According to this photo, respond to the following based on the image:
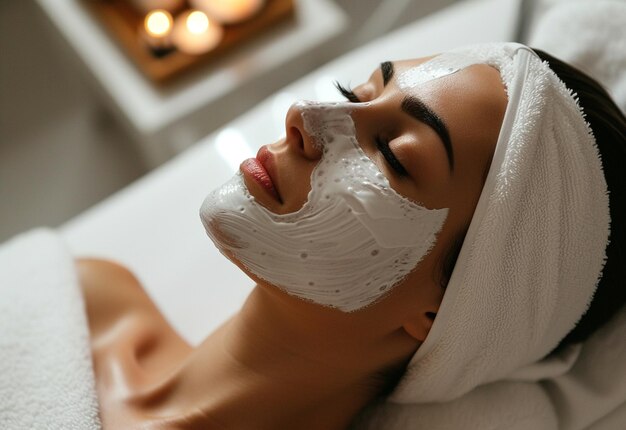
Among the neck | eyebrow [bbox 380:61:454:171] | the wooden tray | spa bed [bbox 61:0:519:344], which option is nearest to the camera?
eyebrow [bbox 380:61:454:171]

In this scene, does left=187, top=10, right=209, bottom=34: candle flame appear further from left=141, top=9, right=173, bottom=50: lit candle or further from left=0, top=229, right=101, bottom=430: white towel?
left=0, top=229, right=101, bottom=430: white towel

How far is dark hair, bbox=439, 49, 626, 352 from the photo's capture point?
827 mm

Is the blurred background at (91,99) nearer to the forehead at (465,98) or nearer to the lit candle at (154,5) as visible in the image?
the lit candle at (154,5)

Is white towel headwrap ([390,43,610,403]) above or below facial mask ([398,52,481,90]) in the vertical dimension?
below

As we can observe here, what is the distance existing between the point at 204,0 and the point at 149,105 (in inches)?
12.0

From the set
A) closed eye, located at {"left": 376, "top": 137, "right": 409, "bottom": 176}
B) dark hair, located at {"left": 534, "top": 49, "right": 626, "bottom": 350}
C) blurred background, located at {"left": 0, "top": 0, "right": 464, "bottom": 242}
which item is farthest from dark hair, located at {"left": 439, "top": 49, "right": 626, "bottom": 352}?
blurred background, located at {"left": 0, "top": 0, "right": 464, "bottom": 242}

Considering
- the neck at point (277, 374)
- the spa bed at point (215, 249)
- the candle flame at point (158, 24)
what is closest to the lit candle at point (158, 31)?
the candle flame at point (158, 24)

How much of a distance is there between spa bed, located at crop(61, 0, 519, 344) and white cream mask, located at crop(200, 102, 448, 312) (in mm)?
423

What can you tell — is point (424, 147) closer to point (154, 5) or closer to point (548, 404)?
point (548, 404)

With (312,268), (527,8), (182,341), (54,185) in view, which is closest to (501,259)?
(312,268)

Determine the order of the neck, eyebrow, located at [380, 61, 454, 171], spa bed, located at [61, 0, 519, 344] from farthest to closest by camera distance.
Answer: spa bed, located at [61, 0, 519, 344], the neck, eyebrow, located at [380, 61, 454, 171]

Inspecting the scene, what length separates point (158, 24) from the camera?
5.46 ft

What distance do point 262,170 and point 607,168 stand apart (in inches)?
16.2

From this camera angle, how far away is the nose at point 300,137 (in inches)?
31.2
